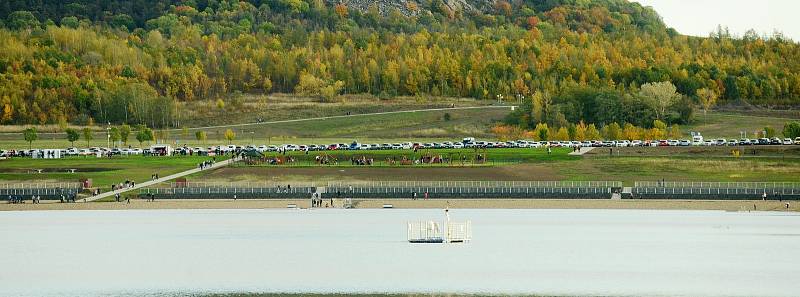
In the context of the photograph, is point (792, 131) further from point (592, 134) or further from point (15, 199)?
point (15, 199)

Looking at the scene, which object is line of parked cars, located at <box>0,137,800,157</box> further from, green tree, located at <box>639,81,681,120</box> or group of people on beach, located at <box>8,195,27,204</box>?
group of people on beach, located at <box>8,195,27,204</box>

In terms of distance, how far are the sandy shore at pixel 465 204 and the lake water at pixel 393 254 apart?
3.03 metres

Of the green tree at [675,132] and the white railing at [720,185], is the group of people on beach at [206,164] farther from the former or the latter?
the green tree at [675,132]

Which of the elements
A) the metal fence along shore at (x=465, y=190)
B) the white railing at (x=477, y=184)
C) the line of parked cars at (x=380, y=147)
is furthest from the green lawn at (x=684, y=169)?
the line of parked cars at (x=380, y=147)

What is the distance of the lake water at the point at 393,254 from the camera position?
63.9 meters

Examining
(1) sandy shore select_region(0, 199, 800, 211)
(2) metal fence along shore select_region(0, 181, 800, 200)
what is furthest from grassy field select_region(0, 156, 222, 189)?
(1) sandy shore select_region(0, 199, 800, 211)

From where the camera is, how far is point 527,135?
185m

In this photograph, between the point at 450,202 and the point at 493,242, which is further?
the point at 450,202

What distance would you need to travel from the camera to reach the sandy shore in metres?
102

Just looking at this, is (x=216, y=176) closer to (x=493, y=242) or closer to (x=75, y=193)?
(x=75, y=193)

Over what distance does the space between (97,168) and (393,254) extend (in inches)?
2429

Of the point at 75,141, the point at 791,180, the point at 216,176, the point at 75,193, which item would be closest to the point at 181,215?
the point at 75,193

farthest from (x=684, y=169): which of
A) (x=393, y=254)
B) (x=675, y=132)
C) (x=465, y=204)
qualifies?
(x=675, y=132)

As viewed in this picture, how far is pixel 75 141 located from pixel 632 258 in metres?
119
